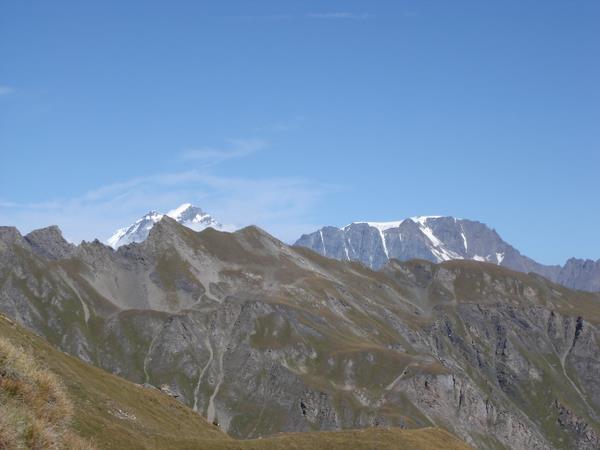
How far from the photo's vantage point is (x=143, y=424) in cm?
7088

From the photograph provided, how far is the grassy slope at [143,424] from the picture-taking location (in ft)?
199

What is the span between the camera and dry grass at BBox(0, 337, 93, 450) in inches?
732

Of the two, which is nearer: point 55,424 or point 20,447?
point 20,447

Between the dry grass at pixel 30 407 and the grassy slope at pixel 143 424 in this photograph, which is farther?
the grassy slope at pixel 143 424

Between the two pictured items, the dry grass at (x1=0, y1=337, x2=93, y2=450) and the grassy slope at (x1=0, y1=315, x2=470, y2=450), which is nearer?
the dry grass at (x1=0, y1=337, x2=93, y2=450)

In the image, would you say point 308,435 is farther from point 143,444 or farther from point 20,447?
point 20,447

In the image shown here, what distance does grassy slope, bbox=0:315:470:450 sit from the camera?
60656mm

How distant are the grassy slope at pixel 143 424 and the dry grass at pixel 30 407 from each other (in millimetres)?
33977

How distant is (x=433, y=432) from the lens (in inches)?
3632

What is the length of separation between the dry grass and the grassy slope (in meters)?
34.0

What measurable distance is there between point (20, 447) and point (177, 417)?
70292 mm

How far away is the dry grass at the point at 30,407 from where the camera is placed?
18594mm

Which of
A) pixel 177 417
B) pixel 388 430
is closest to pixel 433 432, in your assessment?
pixel 388 430

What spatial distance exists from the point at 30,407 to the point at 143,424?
5270 cm
